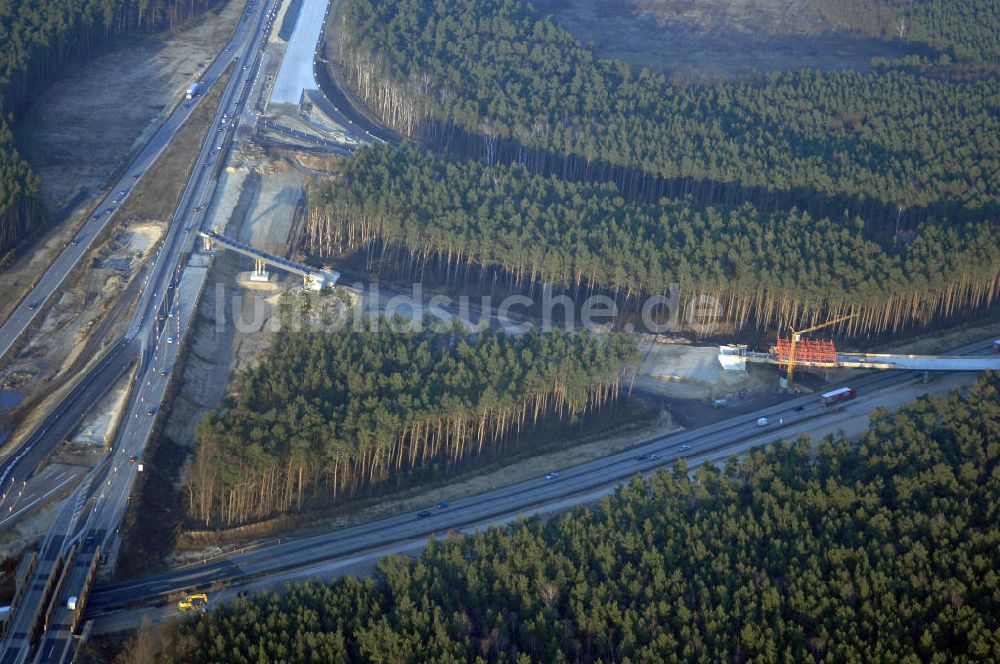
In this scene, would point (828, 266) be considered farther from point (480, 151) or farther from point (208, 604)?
point (208, 604)

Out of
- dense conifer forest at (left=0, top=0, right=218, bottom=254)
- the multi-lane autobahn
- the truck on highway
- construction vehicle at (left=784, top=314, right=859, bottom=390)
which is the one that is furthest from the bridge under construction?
the truck on highway

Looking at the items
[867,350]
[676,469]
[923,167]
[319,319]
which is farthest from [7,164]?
[923,167]

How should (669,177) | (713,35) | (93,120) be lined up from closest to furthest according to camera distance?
(669,177)
(93,120)
(713,35)

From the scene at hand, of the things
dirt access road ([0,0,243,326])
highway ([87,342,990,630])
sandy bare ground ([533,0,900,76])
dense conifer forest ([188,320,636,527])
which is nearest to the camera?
highway ([87,342,990,630])

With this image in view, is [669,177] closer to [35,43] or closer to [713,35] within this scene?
[713,35]

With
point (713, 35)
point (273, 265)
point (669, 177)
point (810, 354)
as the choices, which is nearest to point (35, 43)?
point (273, 265)

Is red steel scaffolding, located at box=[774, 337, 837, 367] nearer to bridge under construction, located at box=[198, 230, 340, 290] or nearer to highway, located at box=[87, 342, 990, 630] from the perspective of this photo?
highway, located at box=[87, 342, 990, 630]

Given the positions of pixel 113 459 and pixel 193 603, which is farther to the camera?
pixel 113 459
